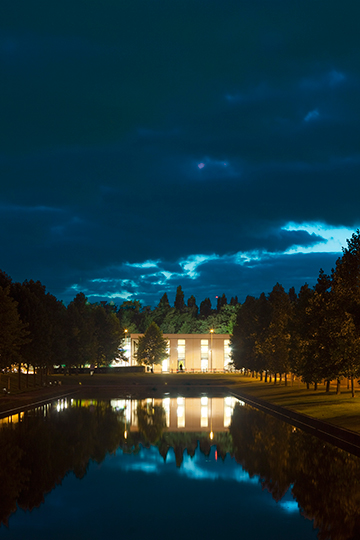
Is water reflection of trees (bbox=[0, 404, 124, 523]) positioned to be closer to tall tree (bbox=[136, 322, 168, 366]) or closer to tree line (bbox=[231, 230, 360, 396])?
tree line (bbox=[231, 230, 360, 396])

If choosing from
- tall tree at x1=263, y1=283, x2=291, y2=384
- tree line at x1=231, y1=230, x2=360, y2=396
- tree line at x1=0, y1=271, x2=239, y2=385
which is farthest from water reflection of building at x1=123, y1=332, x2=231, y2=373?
tall tree at x1=263, y1=283, x2=291, y2=384

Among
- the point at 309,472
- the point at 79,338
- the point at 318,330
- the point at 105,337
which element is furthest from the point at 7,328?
the point at 105,337

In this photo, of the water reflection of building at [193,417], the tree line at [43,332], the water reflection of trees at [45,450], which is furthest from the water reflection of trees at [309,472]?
the tree line at [43,332]

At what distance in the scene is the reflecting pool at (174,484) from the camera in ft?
33.2

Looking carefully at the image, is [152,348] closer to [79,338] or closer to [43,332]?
[79,338]

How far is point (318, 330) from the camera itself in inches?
1620

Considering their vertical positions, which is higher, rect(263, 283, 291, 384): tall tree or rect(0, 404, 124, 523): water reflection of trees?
rect(263, 283, 291, 384): tall tree

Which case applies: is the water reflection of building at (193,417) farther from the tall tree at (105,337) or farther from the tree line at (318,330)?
the tall tree at (105,337)

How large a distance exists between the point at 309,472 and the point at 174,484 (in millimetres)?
3520

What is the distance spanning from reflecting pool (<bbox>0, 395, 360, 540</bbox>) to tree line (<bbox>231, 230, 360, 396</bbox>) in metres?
8.67

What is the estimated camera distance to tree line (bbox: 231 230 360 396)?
1217 inches

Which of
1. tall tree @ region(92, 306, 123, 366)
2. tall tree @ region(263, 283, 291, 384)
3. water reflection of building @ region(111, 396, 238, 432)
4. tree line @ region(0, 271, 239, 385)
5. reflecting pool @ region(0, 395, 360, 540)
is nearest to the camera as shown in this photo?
reflecting pool @ region(0, 395, 360, 540)

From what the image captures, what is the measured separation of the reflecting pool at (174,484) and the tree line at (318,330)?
8.67 meters

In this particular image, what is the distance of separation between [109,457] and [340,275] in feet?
59.4
